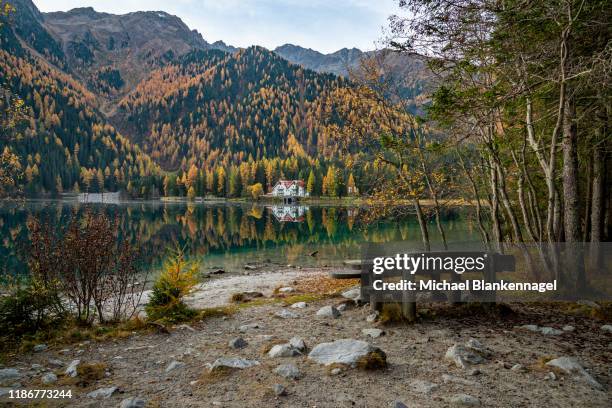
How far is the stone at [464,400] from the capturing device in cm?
462

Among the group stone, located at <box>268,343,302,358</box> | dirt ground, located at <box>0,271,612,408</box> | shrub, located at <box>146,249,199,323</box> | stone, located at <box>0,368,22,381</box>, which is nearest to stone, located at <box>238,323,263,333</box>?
dirt ground, located at <box>0,271,612,408</box>

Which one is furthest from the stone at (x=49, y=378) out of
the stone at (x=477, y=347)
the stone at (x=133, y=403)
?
the stone at (x=477, y=347)

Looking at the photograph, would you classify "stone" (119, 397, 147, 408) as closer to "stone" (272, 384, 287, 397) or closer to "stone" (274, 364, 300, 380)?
"stone" (272, 384, 287, 397)

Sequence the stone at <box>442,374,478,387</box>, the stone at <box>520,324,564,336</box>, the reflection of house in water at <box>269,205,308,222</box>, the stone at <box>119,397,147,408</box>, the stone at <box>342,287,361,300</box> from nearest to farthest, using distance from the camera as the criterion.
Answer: the stone at <box>119,397,147,408</box> < the stone at <box>442,374,478,387</box> < the stone at <box>520,324,564,336</box> < the stone at <box>342,287,361,300</box> < the reflection of house in water at <box>269,205,308,222</box>


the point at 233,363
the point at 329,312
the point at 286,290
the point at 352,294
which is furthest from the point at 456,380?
the point at 286,290

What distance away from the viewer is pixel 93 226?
388 inches

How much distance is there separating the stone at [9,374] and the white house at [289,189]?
401 feet

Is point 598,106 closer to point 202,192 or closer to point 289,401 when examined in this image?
point 289,401

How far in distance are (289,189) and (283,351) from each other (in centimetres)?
12582

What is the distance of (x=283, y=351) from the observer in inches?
256

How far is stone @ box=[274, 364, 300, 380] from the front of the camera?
558 centimetres

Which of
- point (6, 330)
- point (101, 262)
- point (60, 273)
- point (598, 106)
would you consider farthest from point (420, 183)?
point (6, 330)

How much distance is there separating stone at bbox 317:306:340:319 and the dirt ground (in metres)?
0.20

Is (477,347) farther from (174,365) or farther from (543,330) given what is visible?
(174,365)
